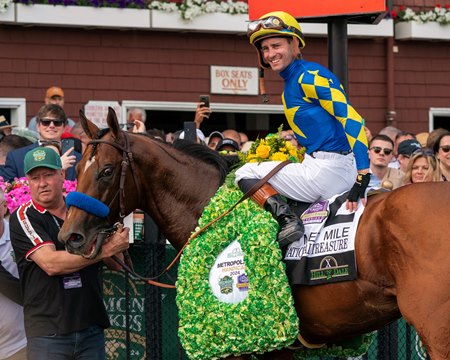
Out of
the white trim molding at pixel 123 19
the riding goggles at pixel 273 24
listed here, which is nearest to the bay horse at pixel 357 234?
the riding goggles at pixel 273 24

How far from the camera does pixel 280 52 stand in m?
6.05

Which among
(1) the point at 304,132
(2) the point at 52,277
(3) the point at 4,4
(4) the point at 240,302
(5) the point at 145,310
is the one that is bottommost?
(5) the point at 145,310

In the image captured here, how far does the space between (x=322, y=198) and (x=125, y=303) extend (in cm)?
233

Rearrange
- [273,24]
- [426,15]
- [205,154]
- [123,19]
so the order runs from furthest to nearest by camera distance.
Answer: [426,15] < [123,19] < [205,154] < [273,24]

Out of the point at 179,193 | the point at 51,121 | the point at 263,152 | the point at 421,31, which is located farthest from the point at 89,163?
the point at 421,31

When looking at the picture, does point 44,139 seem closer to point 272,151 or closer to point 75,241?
point 75,241

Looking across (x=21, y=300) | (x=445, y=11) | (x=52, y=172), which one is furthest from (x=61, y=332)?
(x=445, y=11)

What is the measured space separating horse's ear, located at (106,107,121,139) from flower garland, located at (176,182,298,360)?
73 centimetres

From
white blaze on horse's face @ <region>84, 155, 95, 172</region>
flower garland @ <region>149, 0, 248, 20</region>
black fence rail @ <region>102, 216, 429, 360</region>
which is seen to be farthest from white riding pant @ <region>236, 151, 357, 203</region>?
flower garland @ <region>149, 0, 248, 20</region>

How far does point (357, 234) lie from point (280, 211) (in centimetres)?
53

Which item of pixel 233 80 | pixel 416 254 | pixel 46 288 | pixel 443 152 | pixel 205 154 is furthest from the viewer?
pixel 233 80

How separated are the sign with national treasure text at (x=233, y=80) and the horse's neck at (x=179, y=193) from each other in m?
10.3

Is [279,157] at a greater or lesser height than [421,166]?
greater

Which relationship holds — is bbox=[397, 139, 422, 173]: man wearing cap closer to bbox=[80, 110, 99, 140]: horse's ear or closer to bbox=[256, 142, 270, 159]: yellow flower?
bbox=[256, 142, 270, 159]: yellow flower
